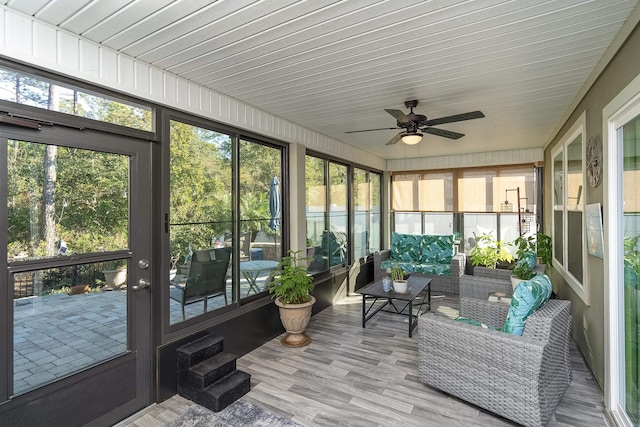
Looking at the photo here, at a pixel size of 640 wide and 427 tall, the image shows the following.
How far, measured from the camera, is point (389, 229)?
7.43 meters

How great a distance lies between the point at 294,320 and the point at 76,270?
208cm

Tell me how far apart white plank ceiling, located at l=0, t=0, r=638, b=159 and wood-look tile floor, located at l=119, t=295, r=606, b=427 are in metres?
2.59

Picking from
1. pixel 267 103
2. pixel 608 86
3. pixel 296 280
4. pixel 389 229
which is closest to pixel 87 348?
pixel 296 280

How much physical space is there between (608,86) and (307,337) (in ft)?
11.6

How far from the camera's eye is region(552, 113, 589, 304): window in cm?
317

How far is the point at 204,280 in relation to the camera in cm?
317

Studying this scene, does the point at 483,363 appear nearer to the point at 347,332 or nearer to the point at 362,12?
the point at 347,332

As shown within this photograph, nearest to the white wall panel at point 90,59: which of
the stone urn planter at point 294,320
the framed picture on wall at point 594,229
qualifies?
the stone urn planter at point 294,320

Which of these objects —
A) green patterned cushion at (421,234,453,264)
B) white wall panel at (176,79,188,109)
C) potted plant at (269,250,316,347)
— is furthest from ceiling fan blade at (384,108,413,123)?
green patterned cushion at (421,234,453,264)

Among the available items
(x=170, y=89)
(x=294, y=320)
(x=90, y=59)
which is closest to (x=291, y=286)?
(x=294, y=320)

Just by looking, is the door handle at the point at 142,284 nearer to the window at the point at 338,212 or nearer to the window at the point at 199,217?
the window at the point at 199,217

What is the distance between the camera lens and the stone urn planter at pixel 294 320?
11.6ft

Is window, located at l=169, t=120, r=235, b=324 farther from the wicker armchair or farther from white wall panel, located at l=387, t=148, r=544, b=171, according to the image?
white wall panel, located at l=387, t=148, r=544, b=171

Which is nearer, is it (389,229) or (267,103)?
(267,103)
